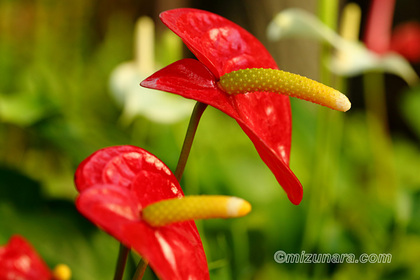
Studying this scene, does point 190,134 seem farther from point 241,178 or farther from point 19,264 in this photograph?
point 241,178

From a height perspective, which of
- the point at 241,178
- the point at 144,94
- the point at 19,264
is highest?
the point at 19,264

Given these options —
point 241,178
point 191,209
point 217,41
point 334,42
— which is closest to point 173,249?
point 191,209

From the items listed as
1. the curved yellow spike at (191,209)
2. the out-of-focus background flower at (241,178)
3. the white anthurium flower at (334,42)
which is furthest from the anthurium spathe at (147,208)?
the white anthurium flower at (334,42)

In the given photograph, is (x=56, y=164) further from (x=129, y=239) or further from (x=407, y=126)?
(x=407, y=126)

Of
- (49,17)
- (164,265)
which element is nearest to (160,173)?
(164,265)

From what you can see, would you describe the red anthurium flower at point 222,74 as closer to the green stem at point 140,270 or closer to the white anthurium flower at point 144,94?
the green stem at point 140,270

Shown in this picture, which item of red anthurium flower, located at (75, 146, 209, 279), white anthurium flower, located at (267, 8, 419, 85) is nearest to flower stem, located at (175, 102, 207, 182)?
red anthurium flower, located at (75, 146, 209, 279)
